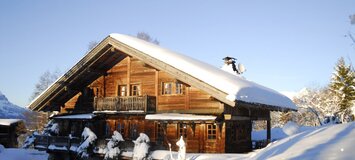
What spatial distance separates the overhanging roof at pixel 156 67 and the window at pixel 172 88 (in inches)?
65.9

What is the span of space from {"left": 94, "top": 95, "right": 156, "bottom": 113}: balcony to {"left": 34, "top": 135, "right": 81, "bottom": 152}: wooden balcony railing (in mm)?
2841

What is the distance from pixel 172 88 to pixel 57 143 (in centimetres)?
989

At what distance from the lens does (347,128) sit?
29.9 feet

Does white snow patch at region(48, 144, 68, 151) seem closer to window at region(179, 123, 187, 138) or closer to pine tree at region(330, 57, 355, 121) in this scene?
window at region(179, 123, 187, 138)

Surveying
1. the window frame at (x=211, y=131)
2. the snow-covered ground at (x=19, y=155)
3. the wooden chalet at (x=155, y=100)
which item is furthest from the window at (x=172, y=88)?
the snow-covered ground at (x=19, y=155)

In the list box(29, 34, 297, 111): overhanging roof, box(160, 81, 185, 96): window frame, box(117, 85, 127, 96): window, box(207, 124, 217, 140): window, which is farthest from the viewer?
box(117, 85, 127, 96): window

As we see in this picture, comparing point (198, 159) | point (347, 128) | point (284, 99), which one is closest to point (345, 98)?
point (284, 99)

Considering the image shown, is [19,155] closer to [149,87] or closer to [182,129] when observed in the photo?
[149,87]

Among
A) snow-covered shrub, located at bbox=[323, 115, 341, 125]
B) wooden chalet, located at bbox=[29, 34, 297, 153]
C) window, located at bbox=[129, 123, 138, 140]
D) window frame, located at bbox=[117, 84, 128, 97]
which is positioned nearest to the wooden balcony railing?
wooden chalet, located at bbox=[29, 34, 297, 153]

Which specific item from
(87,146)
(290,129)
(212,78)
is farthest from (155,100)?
(290,129)

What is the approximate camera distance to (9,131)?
35.8 m

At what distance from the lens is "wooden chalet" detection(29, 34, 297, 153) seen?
19.7m

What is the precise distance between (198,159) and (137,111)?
6102mm

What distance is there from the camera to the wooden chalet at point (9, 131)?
35.0m
